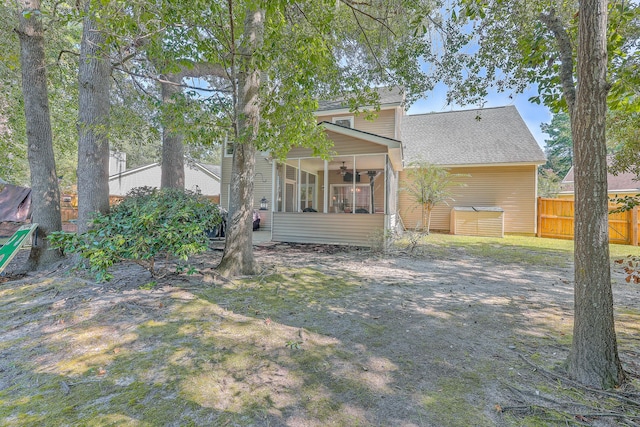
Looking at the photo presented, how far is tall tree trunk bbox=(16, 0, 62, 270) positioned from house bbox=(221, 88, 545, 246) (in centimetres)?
560

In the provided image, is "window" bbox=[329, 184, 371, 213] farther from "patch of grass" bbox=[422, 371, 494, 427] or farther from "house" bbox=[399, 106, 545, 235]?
"patch of grass" bbox=[422, 371, 494, 427]

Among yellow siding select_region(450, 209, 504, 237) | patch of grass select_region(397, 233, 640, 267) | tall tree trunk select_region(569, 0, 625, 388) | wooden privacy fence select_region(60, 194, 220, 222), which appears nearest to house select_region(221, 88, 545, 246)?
yellow siding select_region(450, 209, 504, 237)

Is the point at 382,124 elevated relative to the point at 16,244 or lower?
elevated

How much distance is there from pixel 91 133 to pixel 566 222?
52.8 feet

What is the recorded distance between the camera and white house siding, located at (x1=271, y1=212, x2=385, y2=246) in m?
8.88

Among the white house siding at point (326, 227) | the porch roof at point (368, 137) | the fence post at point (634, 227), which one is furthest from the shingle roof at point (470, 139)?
the white house siding at point (326, 227)

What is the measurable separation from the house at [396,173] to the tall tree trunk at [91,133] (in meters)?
5.07

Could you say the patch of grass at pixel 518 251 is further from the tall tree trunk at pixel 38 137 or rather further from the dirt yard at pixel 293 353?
the tall tree trunk at pixel 38 137

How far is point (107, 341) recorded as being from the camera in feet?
9.22

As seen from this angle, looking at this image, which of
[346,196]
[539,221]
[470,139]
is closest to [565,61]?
[346,196]

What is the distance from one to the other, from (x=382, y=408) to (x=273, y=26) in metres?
4.95

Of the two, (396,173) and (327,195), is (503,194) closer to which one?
(396,173)

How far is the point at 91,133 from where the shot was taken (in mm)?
5156

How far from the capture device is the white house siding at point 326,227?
8.88 m
